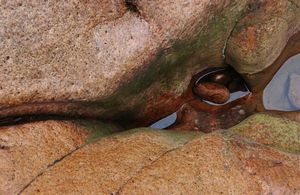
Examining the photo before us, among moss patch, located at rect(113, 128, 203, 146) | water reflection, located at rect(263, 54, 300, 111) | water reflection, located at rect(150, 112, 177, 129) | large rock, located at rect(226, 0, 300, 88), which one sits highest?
large rock, located at rect(226, 0, 300, 88)

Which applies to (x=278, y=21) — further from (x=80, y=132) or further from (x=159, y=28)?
(x=80, y=132)

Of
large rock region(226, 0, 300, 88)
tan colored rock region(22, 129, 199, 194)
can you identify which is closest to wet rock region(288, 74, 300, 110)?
large rock region(226, 0, 300, 88)

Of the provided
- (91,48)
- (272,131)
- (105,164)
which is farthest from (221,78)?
(105,164)

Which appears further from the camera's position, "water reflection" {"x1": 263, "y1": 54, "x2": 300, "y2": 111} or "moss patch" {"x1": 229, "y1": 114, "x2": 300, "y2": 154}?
"water reflection" {"x1": 263, "y1": 54, "x2": 300, "y2": 111}

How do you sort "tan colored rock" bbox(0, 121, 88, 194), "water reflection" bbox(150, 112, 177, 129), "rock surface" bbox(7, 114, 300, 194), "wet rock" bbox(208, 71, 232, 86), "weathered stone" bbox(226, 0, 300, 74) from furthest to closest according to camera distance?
"wet rock" bbox(208, 71, 232, 86) < "water reflection" bbox(150, 112, 177, 129) < "weathered stone" bbox(226, 0, 300, 74) < "tan colored rock" bbox(0, 121, 88, 194) < "rock surface" bbox(7, 114, 300, 194)

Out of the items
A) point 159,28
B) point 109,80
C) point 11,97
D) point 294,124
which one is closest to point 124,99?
point 109,80

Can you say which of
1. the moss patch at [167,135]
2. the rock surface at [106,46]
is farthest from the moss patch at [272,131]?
the rock surface at [106,46]

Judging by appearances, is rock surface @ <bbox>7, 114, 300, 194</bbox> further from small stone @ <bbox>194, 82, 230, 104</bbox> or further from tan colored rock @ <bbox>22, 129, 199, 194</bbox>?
small stone @ <bbox>194, 82, 230, 104</bbox>
